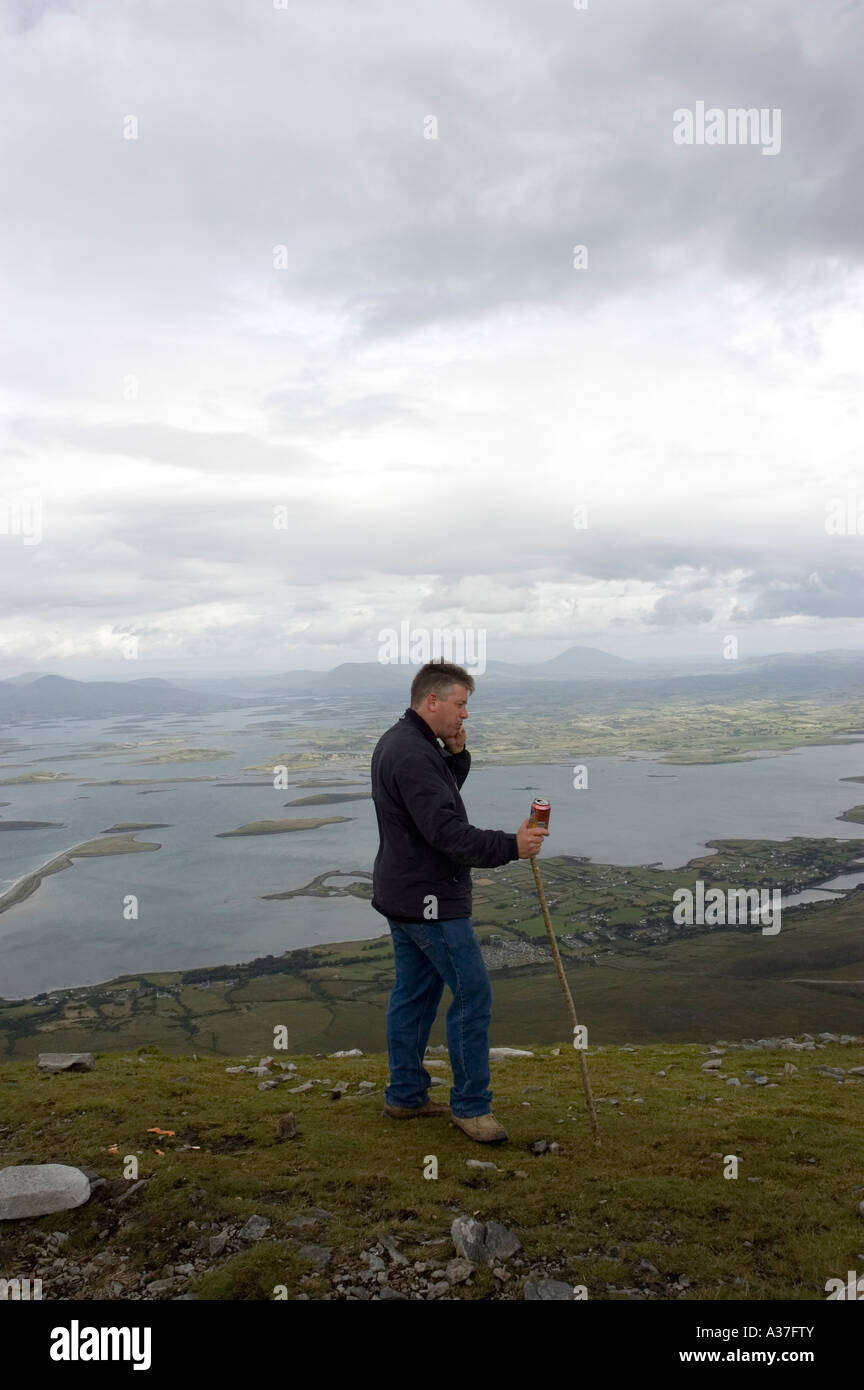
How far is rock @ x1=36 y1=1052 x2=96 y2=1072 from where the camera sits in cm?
1069

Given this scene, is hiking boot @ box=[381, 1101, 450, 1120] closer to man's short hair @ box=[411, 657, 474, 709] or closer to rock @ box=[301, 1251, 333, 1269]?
rock @ box=[301, 1251, 333, 1269]

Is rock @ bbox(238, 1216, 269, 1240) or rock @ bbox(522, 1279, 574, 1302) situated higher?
rock @ bbox(522, 1279, 574, 1302)

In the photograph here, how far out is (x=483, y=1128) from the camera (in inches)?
269

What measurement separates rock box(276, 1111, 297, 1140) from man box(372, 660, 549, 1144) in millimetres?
1543

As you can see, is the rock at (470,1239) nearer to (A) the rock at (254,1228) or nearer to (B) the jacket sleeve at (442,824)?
(A) the rock at (254,1228)

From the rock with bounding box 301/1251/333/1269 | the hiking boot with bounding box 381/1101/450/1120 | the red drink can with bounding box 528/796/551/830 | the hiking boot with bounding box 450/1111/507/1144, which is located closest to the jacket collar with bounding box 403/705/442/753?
the red drink can with bounding box 528/796/551/830

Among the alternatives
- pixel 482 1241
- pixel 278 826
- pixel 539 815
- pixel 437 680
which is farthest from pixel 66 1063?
pixel 278 826

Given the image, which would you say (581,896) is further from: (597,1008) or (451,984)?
(451,984)

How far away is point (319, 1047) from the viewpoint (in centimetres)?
5534

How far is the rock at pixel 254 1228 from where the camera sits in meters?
5.41

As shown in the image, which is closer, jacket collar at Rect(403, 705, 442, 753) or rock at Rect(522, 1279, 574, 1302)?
rock at Rect(522, 1279, 574, 1302)

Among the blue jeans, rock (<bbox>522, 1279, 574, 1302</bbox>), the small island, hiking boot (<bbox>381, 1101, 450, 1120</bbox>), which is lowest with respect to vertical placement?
the small island
